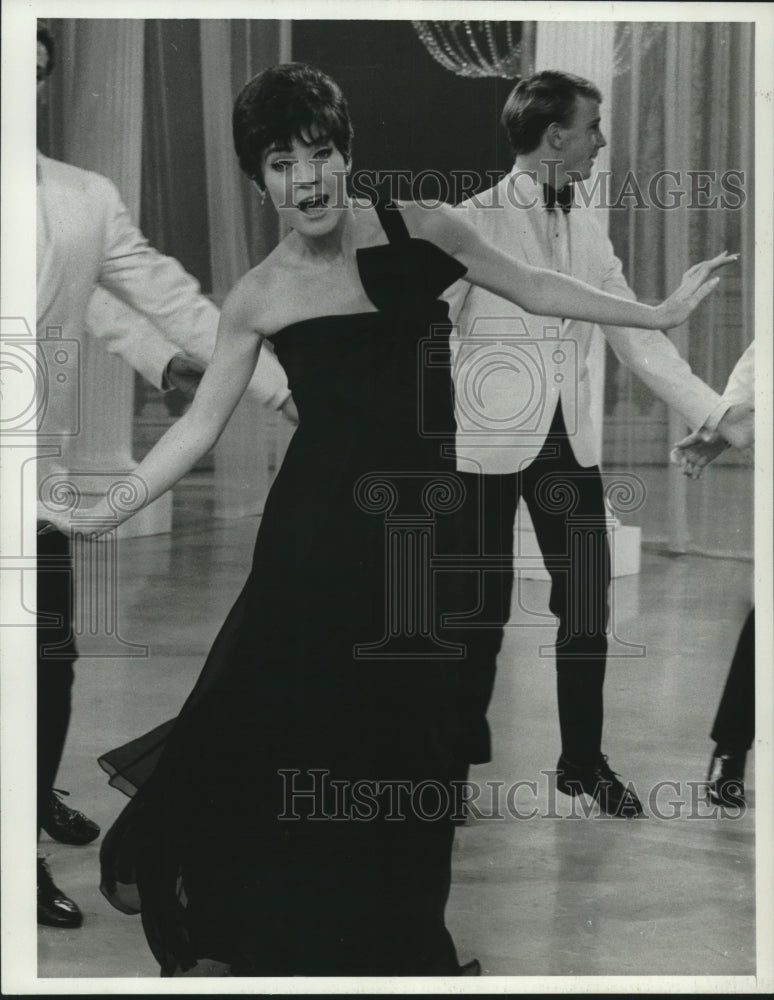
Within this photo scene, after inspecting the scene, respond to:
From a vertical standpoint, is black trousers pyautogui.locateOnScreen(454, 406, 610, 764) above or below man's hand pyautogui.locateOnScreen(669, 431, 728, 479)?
below

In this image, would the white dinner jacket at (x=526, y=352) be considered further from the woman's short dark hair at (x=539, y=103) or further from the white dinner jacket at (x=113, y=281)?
the white dinner jacket at (x=113, y=281)

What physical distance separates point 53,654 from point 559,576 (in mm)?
1236

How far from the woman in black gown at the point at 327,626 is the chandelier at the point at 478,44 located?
27 centimetres

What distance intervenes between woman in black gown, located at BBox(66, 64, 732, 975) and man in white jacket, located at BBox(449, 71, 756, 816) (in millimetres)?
50

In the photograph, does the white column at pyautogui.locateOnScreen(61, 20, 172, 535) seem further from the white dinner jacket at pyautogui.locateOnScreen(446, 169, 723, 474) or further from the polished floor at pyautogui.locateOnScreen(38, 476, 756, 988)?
the white dinner jacket at pyautogui.locateOnScreen(446, 169, 723, 474)

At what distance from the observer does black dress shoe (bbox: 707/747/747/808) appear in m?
3.11

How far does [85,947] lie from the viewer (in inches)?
121

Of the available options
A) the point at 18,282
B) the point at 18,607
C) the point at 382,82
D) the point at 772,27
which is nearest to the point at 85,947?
the point at 18,607

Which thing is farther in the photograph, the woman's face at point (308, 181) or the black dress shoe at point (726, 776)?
the black dress shoe at point (726, 776)

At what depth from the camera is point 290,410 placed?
3.03 m

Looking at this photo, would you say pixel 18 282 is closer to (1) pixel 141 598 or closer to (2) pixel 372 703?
(1) pixel 141 598

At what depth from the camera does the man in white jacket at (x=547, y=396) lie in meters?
3.04
